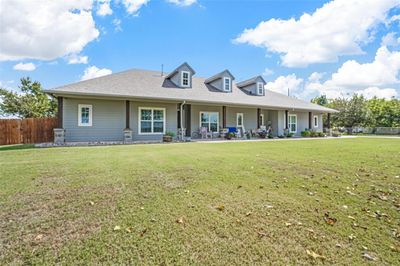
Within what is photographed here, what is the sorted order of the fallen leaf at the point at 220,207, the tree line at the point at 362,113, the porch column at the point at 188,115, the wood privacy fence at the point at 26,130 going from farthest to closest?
the tree line at the point at 362,113 → the porch column at the point at 188,115 → the wood privacy fence at the point at 26,130 → the fallen leaf at the point at 220,207

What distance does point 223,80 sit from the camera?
21.0 m

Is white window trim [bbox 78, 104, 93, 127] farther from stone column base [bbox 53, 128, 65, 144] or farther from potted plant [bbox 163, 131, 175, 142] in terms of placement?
potted plant [bbox 163, 131, 175, 142]

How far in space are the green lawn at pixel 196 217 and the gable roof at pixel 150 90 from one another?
29.3ft

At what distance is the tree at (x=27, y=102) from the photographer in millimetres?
27234

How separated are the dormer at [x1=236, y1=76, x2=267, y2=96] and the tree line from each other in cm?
1786

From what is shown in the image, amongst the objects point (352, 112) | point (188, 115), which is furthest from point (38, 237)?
point (352, 112)

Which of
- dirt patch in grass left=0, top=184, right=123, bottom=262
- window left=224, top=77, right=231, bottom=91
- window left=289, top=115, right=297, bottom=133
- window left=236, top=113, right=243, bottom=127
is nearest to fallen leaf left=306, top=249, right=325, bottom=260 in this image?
dirt patch in grass left=0, top=184, right=123, bottom=262

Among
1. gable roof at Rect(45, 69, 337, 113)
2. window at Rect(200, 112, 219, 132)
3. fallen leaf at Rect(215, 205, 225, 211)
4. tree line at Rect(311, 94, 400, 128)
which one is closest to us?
fallen leaf at Rect(215, 205, 225, 211)

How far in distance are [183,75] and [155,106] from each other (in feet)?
14.0

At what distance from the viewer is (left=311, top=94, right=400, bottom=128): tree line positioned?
120 ft

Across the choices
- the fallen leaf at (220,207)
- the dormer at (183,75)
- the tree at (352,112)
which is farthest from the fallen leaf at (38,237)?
the tree at (352,112)

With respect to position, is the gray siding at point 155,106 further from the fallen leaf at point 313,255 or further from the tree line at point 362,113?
the tree line at point 362,113

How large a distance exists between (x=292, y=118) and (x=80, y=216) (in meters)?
23.9

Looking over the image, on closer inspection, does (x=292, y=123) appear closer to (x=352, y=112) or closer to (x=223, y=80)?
(x=223, y=80)
